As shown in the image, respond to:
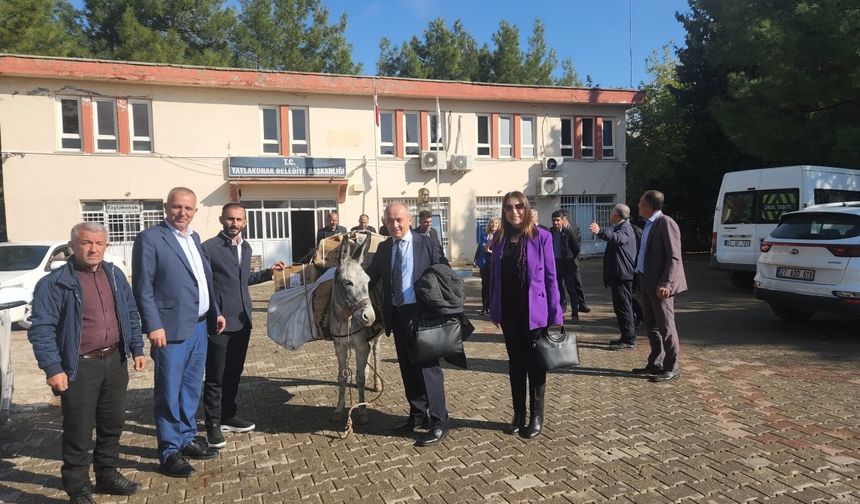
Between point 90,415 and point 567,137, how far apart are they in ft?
74.6

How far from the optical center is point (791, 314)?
897 centimetres

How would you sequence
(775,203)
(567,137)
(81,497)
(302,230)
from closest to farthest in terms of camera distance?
1. (81,497)
2. (775,203)
3. (302,230)
4. (567,137)

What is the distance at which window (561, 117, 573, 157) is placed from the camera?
23.9m

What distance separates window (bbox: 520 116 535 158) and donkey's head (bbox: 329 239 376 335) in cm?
1941

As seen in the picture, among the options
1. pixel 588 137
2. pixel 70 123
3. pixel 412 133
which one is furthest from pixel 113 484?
pixel 588 137

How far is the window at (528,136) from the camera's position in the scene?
23359 millimetres

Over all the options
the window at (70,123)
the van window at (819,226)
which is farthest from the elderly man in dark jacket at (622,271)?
the window at (70,123)

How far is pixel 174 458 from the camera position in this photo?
13.4 feet

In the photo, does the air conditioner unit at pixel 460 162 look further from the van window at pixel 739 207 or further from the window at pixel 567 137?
the van window at pixel 739 207

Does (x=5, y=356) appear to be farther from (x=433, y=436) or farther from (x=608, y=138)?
(x=608, y=138)

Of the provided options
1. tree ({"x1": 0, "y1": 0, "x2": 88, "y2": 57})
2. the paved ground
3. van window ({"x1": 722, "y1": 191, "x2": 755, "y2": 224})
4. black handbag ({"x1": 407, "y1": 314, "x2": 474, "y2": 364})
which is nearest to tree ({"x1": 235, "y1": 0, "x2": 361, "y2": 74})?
tree ({"x1": 0, "y1": 0, "x2": 88, "y2": 57})

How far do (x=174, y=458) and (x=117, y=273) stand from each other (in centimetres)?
140

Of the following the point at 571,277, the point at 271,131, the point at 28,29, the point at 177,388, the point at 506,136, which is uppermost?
the point at 28,29

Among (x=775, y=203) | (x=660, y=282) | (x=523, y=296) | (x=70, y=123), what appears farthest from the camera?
(x=70, y=123)
